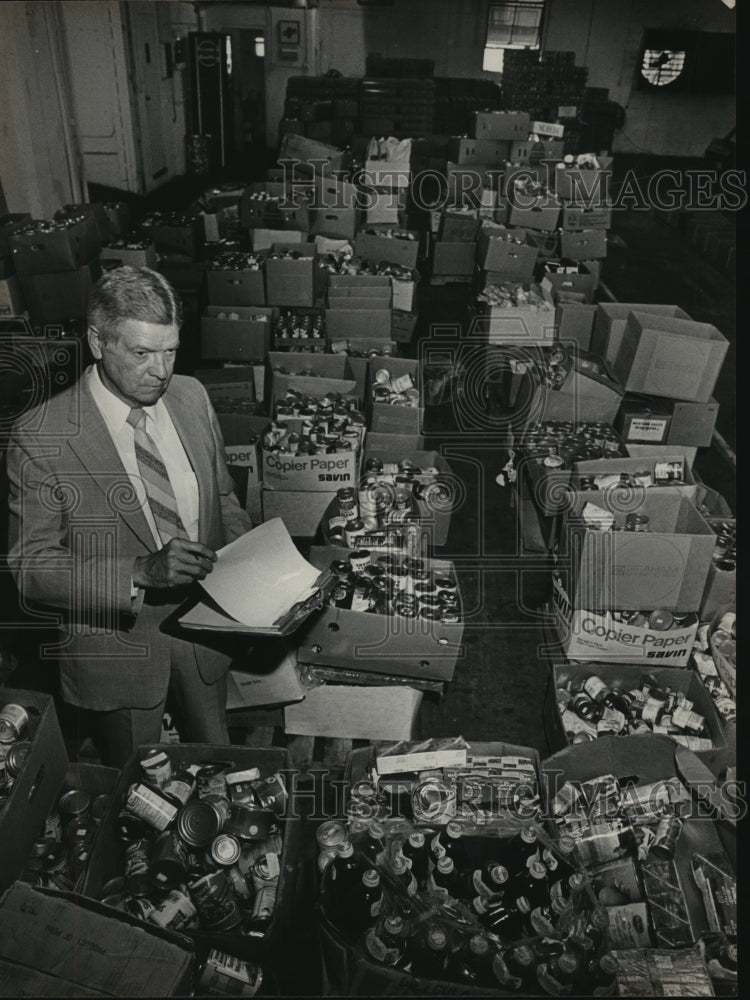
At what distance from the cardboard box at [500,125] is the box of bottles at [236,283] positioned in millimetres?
4223

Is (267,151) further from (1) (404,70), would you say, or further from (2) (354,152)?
(2) (354,152)

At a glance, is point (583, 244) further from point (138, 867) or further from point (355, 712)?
point (138, 867)

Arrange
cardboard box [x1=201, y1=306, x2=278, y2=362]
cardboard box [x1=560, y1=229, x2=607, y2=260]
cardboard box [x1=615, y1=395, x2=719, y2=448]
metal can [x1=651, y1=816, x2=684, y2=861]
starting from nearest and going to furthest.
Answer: metal can [x1=651, y1=816, x2=684, y2=861] → cardboard box [x1=615, y1=395, x2=719, y2=448] → cardboard box [x1=201, y1=306, x2=278, y2=362] → cardboard box [x1=560, y1=229, x2=607, y2=260]

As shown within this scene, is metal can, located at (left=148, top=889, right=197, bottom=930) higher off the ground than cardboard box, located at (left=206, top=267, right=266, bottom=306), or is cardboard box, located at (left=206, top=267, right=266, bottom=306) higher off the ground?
cardboard box, located at (left=206, top=267, right=266, bottom=306)

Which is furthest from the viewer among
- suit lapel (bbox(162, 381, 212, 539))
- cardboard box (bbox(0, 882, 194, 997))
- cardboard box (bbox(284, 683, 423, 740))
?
cardboard box (bbox(284, 683, 423, 740))

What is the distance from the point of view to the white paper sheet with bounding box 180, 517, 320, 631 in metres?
1.85

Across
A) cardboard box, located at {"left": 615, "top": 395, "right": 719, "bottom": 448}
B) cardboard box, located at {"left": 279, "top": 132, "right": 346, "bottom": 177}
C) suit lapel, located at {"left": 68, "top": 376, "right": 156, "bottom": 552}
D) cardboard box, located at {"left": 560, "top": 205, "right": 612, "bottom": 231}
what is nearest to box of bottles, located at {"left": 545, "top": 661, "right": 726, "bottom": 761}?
suit lapel, located at {"left": 68, "top": 376, "right": 156, "bottom": 552}

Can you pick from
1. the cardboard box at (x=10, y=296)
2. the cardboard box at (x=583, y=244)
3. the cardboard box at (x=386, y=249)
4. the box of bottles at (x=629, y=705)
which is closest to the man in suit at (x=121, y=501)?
the box of bottles at (x=629, y=705)

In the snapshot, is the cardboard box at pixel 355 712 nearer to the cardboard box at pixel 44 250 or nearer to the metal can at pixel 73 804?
the metal can at pixel 73 804

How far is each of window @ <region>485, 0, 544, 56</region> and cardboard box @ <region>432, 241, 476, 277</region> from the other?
8529 millimetres

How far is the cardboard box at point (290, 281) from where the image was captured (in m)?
5.39

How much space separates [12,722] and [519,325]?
453 centimetres

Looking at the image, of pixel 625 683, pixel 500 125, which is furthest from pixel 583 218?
pixel 625 683

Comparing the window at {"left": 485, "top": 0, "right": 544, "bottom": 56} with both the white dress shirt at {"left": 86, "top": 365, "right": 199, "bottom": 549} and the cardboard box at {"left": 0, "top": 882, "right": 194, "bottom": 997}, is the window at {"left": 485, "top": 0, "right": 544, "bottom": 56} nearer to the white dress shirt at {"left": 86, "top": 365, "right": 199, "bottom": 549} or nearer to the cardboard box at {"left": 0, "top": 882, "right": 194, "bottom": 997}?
the white dress shirt at {"left": 86, "top": 365, "right": 199, "bottom": 549}
